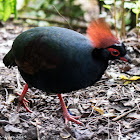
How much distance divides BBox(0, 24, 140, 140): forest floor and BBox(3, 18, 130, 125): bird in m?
0.45

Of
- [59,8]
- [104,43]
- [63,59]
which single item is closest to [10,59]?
[63,59]

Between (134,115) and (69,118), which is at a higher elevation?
(134,115)

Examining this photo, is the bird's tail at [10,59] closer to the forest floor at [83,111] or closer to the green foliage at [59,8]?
the forest floor at [83,111]

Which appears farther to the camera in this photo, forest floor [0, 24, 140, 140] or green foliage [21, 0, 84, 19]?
green foliage [21, 0, 84, 19]

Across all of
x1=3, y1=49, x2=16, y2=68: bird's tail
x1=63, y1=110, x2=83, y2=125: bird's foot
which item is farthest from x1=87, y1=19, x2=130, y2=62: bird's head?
→ x1=3, y1=49, x2=16, y2=68: bird's tail

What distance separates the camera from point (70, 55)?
8.27ft

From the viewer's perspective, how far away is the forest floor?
2623 mm

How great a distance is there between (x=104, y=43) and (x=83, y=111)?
103 centimetres

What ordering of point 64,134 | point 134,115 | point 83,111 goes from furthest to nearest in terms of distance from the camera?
point 83,111 → point 134,115 → point 64,134

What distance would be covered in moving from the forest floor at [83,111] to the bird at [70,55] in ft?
1.47

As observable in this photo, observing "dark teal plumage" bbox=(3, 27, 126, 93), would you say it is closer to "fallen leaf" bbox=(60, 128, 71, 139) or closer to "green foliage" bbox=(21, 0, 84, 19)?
"fallen leaf" bbox=(60, 128, 71, 139)

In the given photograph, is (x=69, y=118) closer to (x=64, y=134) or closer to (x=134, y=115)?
(x=64, y=134)

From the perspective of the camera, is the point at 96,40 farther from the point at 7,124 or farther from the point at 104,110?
the point at 7,124

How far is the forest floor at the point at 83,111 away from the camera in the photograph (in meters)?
2.62
